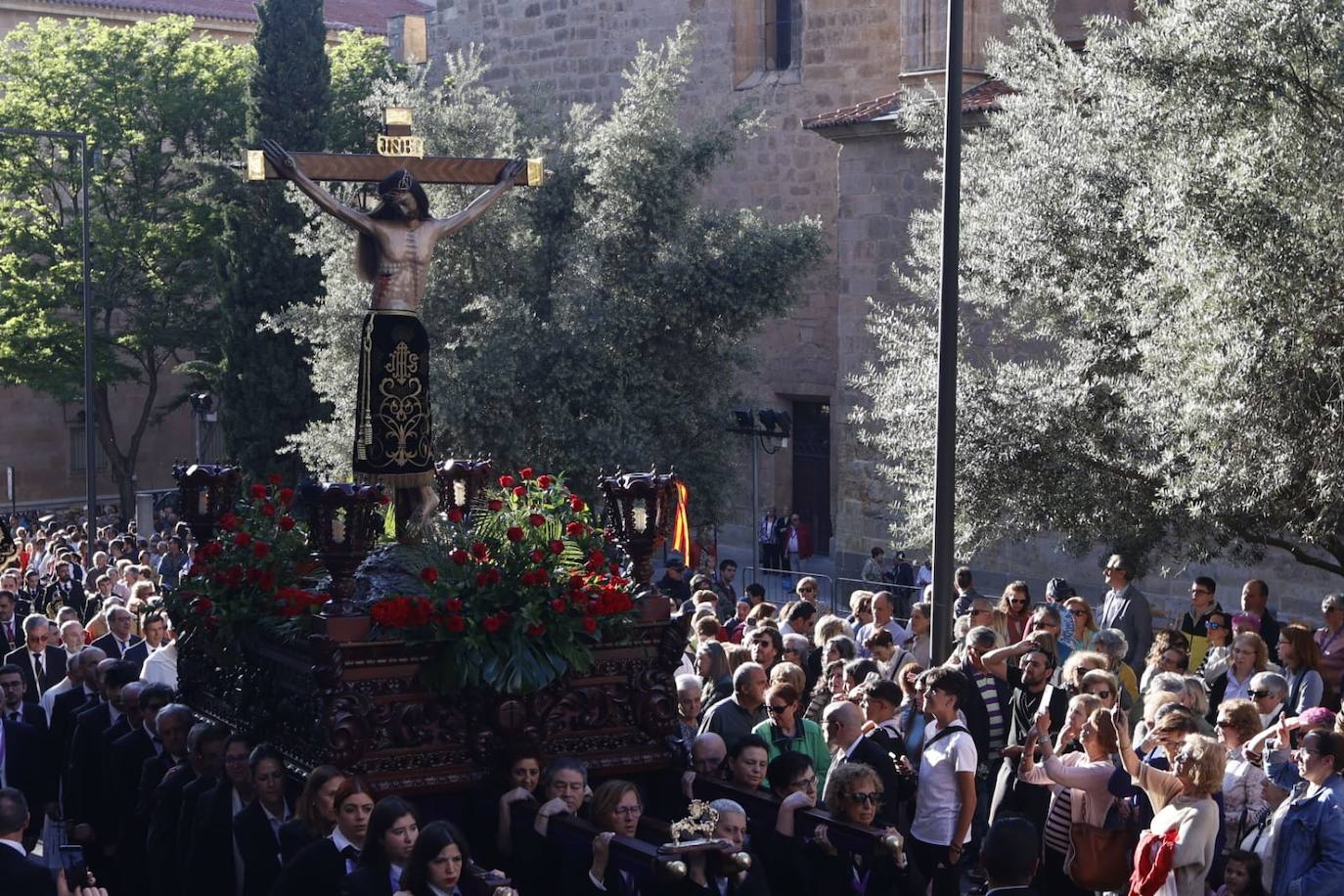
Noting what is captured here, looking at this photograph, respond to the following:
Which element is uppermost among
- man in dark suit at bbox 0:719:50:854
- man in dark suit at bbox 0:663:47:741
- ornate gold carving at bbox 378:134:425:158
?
ornate gold carving at bbox 378:134:425:158

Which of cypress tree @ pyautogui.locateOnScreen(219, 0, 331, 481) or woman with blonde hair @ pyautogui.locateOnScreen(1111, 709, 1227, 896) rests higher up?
cypress tree @ pyautogui.locateOnScreen(219, 0, 331, 481)

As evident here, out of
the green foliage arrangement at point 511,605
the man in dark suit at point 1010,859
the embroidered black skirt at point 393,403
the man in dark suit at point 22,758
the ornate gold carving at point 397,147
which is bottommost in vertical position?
the man in dark suit at point 22,758

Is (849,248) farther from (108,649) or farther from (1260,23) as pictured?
(108,649)

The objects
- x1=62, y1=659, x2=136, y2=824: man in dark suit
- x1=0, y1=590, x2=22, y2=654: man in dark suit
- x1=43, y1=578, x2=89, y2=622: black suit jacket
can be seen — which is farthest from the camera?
x1=43, y1=578, x2=89, y2=622: black suit jacket

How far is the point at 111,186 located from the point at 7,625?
2519 centimetres

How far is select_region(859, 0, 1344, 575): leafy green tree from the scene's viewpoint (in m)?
12.5

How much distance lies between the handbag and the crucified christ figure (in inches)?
181

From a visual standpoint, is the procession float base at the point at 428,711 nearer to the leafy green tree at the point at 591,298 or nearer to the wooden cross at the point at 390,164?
the wooden cross at the point at 390,164

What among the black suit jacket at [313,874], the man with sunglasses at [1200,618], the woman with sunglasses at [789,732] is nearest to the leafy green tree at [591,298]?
the man with sunglasses at [1200,618]

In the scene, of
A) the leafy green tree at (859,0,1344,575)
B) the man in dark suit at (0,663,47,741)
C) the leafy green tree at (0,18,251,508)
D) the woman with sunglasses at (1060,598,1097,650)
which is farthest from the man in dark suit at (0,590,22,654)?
the leafy green tree at (0,18,251,508)

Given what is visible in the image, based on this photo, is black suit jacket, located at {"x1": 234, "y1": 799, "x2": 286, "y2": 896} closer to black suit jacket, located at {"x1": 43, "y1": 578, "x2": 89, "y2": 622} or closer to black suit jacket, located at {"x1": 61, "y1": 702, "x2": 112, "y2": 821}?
black suit jacket, located at {"x1": 61, "y1": 702, "x2": 112, "y2": 821}

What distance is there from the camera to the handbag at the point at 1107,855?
27.6 feet

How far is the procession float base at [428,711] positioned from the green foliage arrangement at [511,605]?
0.13 meters

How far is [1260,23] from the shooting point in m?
12.9
